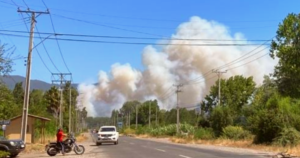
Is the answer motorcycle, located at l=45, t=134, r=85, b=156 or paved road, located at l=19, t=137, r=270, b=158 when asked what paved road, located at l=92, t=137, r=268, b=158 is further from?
motorcycle, located at l=45, t=134, r=85, b=156

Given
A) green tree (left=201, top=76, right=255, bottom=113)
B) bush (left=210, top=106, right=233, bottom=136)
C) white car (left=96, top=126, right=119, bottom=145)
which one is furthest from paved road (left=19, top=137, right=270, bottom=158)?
green tree (left=201, top=76, right=255, bottom=113)

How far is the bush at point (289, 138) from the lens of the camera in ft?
114

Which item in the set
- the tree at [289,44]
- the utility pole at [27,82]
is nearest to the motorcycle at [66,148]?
the utility pole at [27,82]

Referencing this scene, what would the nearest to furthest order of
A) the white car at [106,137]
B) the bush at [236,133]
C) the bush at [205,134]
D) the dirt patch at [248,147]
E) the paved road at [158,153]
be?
the paved road at [158,153] → the dirt patch at [248,147] → the white car at [106,137] → the bush at [236,133] → the bush at [205,134]

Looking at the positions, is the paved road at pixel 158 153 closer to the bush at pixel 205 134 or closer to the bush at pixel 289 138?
the bush at pixel 289 138

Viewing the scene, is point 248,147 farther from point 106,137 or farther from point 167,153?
point 106,137

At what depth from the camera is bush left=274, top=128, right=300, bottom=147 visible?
34812 mm

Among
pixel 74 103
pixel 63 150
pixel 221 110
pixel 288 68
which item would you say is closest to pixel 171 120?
pixel 74 103

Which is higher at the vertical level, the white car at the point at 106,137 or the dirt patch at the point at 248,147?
the white car at the point at 106,137

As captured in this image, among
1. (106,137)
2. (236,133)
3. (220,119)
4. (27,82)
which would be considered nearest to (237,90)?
(220,119)

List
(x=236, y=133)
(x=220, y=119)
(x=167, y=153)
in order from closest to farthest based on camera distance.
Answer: (x=167, y=153) → (x=236, y=133) → (x=220, y=119)

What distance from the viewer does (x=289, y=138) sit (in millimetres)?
35375

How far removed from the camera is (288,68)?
44656mm

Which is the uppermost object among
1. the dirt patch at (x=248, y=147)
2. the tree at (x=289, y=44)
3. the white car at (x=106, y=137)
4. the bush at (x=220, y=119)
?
the tree at (x=289, y=44)
